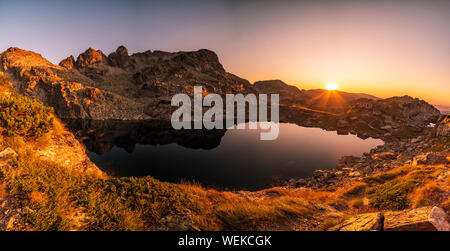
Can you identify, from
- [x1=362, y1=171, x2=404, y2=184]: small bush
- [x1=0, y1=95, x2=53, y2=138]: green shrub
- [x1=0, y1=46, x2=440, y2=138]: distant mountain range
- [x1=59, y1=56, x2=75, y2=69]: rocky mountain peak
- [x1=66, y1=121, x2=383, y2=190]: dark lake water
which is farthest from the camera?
[x1=59, y1=56, x2=75, y2=69]: rocky mountain peak

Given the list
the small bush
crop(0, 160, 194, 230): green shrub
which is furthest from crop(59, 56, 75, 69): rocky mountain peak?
the small bush

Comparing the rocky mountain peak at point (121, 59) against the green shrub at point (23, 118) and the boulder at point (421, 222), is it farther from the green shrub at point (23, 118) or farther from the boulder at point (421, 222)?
the boulder at point (421, 222)

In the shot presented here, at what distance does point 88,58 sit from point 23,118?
184712mm

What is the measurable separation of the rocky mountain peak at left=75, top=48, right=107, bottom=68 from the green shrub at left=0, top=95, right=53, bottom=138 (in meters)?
177

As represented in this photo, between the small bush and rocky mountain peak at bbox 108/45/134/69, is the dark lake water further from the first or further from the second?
rocky mountain peak at bbox 108/45/134/69

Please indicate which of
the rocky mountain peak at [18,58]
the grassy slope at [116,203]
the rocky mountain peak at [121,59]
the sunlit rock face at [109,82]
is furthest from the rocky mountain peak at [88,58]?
the grassy slope at [116,203]

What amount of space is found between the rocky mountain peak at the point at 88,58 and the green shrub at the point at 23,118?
17731 cm

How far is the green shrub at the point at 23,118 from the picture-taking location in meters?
6.26

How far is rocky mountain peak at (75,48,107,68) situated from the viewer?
13638cm

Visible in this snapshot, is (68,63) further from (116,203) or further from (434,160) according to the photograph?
(434,160)

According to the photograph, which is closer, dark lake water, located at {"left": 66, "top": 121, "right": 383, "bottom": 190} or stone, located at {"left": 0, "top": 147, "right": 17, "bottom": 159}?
stone, located at {"left": 0, "top": 147, "right": 17, "bottom": 159}

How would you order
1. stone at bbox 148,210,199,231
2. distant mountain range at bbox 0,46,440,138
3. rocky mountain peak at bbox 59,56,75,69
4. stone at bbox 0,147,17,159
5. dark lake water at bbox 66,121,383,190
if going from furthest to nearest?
rocky mountain peak at bbox 59,56,75,69 < distant mountain range at bbox 0,46,440,138 < dark lake water at bbox 66,121,383,190 < stone at bbox 0,147,17,159 < stone at bbox 148,210,199,231

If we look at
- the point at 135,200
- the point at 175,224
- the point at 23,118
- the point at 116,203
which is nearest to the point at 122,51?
the point at 23,118

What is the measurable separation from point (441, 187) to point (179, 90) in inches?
4151
